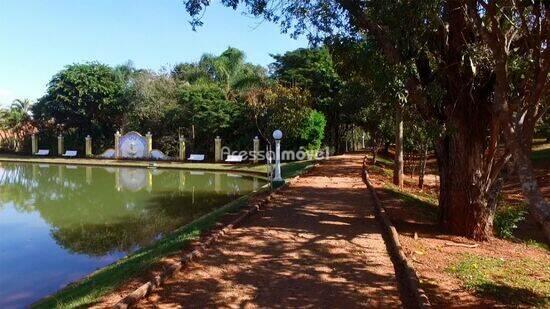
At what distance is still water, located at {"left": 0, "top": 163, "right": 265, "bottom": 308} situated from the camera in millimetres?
8992

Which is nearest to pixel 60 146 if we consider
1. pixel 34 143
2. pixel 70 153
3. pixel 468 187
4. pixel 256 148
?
pixel 70 153

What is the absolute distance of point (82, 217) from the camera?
14156 millimetres

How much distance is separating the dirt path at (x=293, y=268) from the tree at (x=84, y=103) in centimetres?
3707

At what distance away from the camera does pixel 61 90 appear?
43156 mm

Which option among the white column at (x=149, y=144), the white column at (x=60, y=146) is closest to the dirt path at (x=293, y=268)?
the white column at (x=149, y=144)

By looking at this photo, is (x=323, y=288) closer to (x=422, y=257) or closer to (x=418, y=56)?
(x=422, y=257)

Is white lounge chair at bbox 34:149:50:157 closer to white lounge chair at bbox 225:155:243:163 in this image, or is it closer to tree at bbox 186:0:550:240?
white lounge chair at bbox 225:155:243:163

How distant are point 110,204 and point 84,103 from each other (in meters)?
30.0

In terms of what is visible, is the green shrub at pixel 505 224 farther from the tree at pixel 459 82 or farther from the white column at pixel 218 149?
the white column at pixel 218 149

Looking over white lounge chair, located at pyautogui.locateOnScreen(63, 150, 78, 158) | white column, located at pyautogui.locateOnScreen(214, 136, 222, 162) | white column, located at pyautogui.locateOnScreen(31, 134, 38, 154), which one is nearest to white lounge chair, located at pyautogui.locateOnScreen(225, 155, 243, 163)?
white column, located at pyautogui.locateOnScreen(214, 136, 222, 162)

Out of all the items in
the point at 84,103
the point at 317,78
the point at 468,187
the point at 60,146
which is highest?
the point at 317,78

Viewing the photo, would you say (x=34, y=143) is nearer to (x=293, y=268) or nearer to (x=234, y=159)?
(x=234, y=159)

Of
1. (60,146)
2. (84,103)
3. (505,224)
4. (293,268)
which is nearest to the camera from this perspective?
(293,268)

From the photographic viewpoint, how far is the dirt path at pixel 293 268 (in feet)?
17.4
